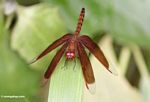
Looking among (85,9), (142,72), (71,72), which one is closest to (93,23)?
(85,9)

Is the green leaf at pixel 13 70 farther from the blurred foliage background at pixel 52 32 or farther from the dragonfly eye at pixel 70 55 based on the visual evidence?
the dragonfly eye at pixel 70 55

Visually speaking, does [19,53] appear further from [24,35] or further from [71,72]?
[71,72]

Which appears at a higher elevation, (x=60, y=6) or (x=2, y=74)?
(x=60, y=6)

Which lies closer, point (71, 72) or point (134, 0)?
point (71, 72)

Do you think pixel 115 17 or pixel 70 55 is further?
pixel 115 17

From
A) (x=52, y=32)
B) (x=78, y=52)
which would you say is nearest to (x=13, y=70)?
(x=52, y=32)

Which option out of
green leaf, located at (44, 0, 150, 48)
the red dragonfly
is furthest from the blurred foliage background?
the red dragonfly

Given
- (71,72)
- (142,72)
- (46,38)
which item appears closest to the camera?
(71,72)

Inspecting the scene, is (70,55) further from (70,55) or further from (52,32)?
(52,32)

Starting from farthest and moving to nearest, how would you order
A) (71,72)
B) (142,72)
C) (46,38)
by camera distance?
(142,72) < (46,38) < (71,72)
